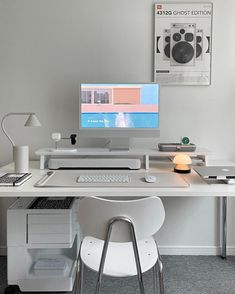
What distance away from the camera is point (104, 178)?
1816 mm

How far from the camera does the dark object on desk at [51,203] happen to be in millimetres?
1958

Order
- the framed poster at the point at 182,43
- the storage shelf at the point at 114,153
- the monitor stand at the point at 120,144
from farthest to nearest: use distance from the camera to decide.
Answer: the framed poster at the point at 182,43
the monitor stand at the point at 120,144
the storage shelf at the point at 114,153

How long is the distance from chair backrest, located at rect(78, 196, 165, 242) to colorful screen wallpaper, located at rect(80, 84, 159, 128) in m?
0.94

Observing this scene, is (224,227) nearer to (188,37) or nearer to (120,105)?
(120,105)

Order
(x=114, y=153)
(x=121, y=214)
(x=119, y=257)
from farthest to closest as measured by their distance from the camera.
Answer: (x=114, y=153) → (x=119, y=257) → (x=121, y=214)

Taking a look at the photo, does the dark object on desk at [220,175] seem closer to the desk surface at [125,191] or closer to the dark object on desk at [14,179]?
the desk surface at [125,191]

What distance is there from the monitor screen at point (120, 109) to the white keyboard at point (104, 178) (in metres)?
0.42

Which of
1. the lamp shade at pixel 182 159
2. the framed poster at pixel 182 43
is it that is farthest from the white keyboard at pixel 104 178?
the framed poster at pixel 182 43

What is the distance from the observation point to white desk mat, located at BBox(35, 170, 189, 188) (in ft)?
5.54

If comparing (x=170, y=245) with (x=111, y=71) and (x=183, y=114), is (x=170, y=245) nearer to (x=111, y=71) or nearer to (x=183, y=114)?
(x=183, y=114)

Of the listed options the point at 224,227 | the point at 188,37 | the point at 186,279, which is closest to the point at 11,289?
the point at 186,279

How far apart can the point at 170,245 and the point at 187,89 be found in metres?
1.24

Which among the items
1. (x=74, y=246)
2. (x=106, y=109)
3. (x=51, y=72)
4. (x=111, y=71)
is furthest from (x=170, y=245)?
(x=51, y=72)

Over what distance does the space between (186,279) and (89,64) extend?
5.59ft
